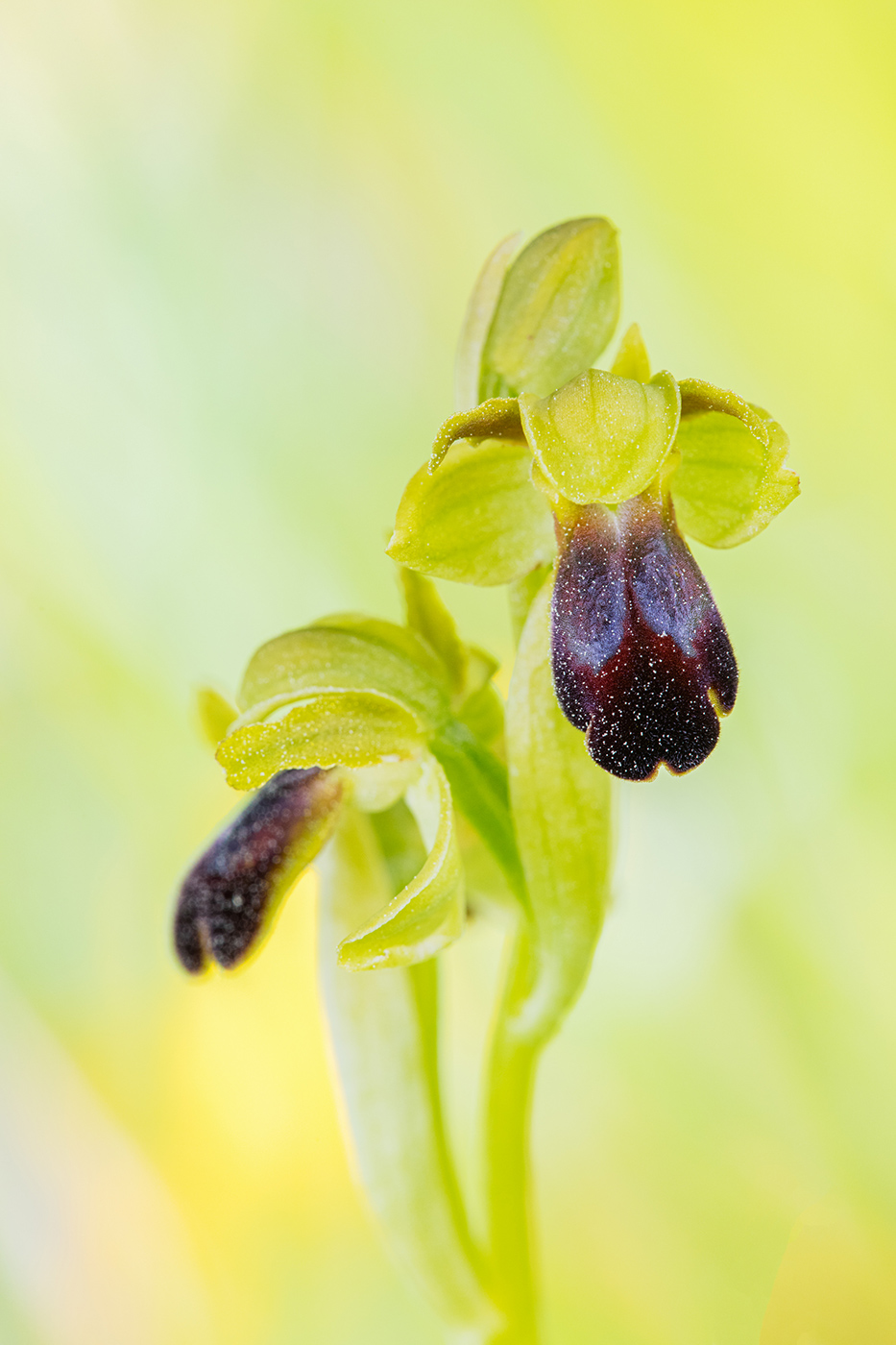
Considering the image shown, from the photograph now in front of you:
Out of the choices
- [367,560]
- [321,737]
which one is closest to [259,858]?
[321,737]

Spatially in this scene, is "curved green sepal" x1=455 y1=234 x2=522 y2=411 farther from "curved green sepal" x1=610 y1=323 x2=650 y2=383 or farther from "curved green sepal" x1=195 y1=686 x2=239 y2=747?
"curved green sepal" x1=195 y1=686 x2=239 y2=747

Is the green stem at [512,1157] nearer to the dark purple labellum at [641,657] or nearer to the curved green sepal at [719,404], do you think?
the dark purple labellum at [641,657]

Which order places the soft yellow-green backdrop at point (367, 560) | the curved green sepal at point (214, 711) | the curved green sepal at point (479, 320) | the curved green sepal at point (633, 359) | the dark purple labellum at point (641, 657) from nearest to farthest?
the dark purple labellum at point (641, 657) < the curved green sepal at point (633, 359) < the curved green sepal at point (479, 320) < the curved green sepal at point (214, 711) < the soft yellow-green backdrop at point (367, 560)

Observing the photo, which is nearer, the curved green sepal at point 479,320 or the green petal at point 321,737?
the green petal at point 321,737

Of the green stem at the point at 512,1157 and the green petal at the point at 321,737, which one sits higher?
the green petal at the point at 321,737

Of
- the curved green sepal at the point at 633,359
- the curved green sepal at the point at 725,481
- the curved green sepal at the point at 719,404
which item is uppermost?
the curved green sepal at the point at 633,359

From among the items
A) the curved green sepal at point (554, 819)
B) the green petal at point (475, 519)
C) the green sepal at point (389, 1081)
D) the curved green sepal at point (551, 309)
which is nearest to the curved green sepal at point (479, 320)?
the curved green sepal at point (551, 309)

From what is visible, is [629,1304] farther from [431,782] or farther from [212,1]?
[212,1]
